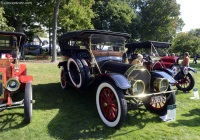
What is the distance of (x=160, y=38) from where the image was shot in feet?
117

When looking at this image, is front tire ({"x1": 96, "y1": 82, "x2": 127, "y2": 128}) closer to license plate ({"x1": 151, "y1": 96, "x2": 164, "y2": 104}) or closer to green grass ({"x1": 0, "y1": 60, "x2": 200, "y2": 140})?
green grass ({"x1": 0, "y1": 60, "x2": 200, "y2": 140})

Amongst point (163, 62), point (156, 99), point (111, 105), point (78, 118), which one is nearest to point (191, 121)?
point (156, 99)

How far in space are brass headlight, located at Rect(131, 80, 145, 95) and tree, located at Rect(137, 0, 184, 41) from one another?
101 ft

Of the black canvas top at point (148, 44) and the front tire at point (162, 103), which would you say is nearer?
the front tire at point (162, 103)

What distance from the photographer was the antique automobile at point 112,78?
→ 394cm

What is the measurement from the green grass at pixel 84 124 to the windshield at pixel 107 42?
64.6 inches

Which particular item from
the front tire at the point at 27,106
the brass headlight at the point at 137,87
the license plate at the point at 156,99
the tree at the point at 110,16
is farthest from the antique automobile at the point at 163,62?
the tree at the point at 110,16

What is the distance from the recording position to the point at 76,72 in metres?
5.83

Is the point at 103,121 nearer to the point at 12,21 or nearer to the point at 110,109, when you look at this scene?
the point at 110,109

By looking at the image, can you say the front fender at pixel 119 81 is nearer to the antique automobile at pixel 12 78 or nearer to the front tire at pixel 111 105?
the front tire at pixel 111 105

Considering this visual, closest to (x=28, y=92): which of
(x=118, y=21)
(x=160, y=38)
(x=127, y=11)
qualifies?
(x=118, y=21)

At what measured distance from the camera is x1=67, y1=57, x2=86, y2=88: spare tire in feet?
17.0

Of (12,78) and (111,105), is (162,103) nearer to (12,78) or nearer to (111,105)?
(111,105)

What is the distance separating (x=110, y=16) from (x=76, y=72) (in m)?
25.4
